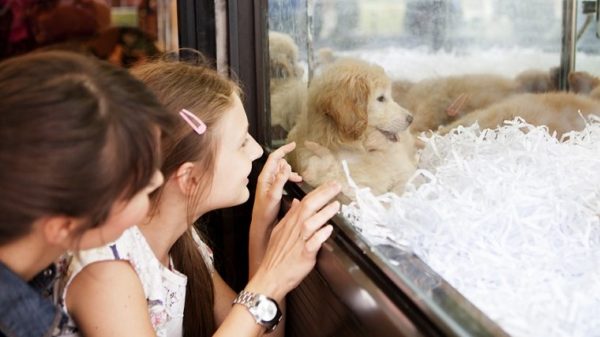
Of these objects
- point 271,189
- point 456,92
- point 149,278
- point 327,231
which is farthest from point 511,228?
point 456,92

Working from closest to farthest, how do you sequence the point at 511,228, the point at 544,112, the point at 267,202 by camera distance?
the point at 511,228, the point at 267,202, the point at 544,112

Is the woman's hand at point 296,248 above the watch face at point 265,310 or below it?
above

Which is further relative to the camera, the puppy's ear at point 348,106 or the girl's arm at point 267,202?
the puppy's ear at point 348,106

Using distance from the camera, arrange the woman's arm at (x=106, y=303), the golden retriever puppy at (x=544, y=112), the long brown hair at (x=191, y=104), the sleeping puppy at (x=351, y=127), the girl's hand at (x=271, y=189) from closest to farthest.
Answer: the woman's arm at (x=106, y=303), the long brown hair at (x=191, y=104), the girl's hand at (x=271, y=189), the sleeping puppy at (x=351, y=127), the golden retriever puppy at (x=544, y=112)

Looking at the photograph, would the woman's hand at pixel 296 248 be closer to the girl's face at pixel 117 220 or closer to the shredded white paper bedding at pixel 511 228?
the shredded white paper bedding at pixel 511 228

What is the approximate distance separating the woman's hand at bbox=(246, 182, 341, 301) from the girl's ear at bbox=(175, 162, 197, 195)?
0.23 metres

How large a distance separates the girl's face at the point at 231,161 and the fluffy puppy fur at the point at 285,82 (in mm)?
378

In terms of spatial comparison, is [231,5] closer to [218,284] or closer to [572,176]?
[218,284]

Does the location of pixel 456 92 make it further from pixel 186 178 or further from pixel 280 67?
pixel 186 178

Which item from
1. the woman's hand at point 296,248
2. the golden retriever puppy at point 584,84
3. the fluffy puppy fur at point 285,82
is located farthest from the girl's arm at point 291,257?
the golden retriever puppy at point 584,84

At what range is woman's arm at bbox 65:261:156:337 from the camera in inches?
46.1

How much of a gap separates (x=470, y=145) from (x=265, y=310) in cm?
69

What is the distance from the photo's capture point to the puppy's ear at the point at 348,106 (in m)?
1.67

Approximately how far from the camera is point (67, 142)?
856mm
